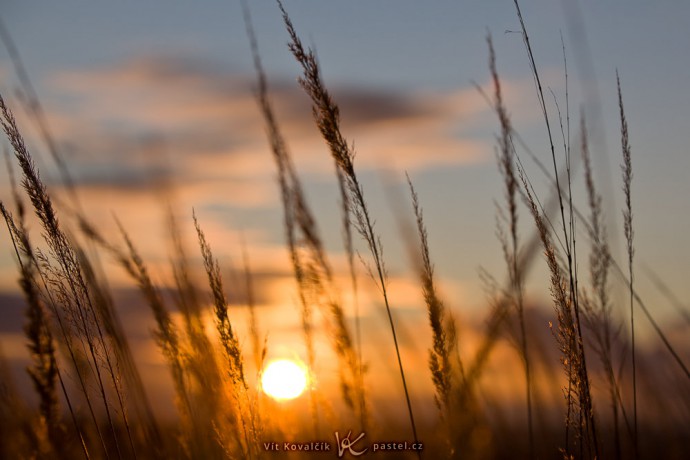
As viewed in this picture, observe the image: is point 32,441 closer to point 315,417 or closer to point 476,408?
point 315,417

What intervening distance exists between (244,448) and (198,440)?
73cm

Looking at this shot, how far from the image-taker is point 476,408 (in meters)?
2.85

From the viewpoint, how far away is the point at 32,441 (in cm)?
269

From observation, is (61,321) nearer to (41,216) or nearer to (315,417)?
(41,216)

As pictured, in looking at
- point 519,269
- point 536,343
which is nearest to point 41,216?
point 519,269

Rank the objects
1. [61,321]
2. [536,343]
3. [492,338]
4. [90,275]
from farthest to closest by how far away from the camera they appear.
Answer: [536,343], [90,275], [492,338], [61,321]

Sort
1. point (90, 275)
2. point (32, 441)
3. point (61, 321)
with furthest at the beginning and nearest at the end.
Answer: point (90, 275) < point (32, 441) < point (61, 321)

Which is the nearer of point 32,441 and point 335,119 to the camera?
point 335,119

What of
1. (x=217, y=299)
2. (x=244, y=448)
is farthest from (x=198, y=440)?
(x=217, y=299)

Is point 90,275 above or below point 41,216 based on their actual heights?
above

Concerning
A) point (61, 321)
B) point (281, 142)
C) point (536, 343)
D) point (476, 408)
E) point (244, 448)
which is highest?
point (281, 142)

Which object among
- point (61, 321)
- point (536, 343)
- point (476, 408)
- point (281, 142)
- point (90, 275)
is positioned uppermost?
point (281, 142)

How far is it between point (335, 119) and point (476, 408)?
1.33 metres

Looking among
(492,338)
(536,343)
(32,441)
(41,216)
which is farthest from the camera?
(536,343)
